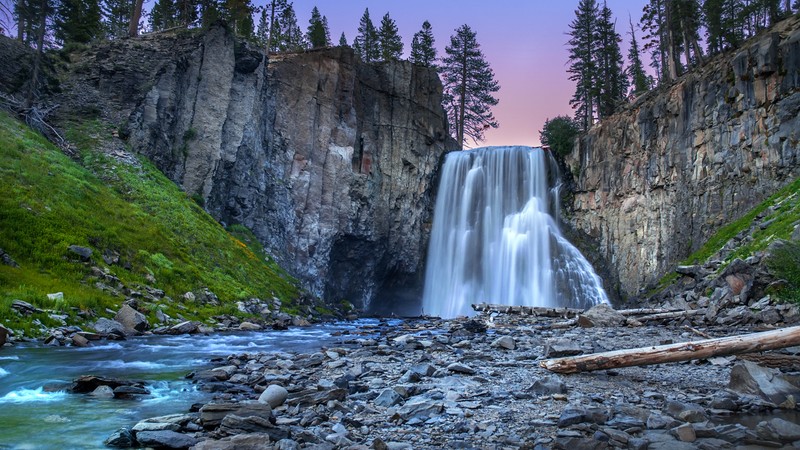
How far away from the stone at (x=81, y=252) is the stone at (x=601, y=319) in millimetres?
19184

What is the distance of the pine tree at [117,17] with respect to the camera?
52.4m

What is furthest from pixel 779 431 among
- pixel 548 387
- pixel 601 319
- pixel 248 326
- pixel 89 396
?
pixel 248 326

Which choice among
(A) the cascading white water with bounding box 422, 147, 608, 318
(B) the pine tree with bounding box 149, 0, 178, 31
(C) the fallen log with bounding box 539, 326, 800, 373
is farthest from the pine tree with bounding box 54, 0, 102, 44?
(C) the fallen log with bounding box 539, 326, 800, 373

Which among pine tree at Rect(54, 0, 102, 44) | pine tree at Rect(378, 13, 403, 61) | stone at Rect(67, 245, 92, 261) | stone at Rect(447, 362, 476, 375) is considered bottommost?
stone at Rect(447, 362, 476, 375)

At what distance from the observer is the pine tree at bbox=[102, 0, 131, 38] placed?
172 feet

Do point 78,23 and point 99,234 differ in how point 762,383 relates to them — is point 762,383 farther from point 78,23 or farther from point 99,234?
point 78,23

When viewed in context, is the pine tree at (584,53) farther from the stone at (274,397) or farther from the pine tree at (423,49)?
the stone at (274,397)

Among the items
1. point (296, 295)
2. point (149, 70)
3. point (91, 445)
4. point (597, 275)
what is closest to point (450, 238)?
point (597, 275)

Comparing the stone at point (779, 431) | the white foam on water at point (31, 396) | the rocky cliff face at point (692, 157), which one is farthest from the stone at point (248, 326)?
the rocky cliff face at point (692, 157)

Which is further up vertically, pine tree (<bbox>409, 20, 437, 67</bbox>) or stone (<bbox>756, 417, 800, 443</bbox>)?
pine tree (<bbox>409, 20, 437, 67</bbox>)

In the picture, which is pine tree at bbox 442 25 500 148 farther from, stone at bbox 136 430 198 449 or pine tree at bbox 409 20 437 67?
stone at bbox 136 430 198 449

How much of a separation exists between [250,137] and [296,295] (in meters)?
14.2

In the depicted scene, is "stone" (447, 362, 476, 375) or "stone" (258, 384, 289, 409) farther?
"stone" (447, 362, 476, 375)

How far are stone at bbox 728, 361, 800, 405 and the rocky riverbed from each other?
0.02 m
